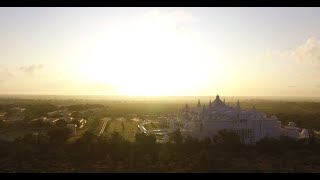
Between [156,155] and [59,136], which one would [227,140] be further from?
[59,136]

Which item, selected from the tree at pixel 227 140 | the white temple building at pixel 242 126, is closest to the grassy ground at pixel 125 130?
the white temple building at pixel 242 126

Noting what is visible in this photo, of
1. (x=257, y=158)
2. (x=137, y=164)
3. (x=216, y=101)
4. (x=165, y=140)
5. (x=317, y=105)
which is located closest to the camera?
(x=137, y=164)

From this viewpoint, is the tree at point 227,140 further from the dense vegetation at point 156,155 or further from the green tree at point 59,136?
the green tree at point 59,136

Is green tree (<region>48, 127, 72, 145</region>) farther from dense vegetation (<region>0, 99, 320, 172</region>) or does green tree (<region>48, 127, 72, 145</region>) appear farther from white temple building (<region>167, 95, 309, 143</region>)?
white temple building (<region>167, 95, 309, 143</region>)

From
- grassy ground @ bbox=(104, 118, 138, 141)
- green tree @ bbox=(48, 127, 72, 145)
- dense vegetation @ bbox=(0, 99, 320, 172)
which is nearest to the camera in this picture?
dense vegetation @ bbox=(0, 99, 320, 172)

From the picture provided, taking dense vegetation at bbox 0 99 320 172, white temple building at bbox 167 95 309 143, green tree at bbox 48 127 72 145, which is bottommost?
dense vegetation at bbox 0 99 320 172

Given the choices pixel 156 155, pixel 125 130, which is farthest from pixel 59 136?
pixel 125 130

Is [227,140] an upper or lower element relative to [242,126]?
lower

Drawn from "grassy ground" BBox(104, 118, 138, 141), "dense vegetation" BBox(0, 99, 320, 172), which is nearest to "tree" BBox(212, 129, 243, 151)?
"dense vegetation" BBox(0, 99, 320, 172)
